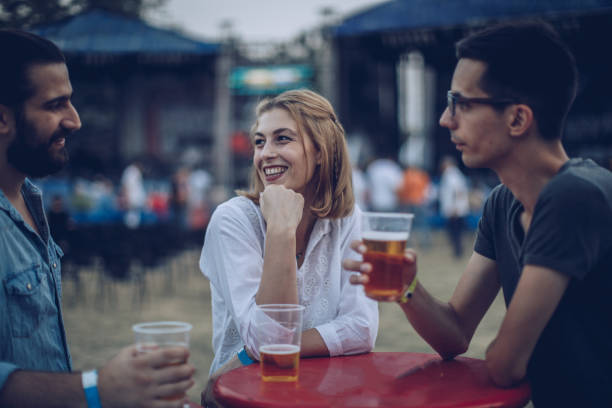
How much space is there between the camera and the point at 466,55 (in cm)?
161

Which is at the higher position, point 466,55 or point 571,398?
point 466,55

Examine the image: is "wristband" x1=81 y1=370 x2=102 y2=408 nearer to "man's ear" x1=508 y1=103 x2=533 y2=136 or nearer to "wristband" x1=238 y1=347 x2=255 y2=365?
"wristband" x1=238 y1=347 x2=255 y2=365

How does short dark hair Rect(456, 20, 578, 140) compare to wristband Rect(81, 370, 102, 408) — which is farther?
short dark hair Rect(456, 20, 578, 140)

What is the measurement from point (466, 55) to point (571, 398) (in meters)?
0.98

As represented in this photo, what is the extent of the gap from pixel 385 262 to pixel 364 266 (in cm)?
6

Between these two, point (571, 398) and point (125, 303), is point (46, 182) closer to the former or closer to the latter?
point (125, 303)

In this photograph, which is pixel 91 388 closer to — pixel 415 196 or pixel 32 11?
pixel 32 11

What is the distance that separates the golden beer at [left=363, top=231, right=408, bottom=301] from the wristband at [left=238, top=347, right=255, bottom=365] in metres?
0.67

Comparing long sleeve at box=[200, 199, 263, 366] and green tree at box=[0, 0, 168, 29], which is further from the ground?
green tree at box=[0, 0, 168, 29]

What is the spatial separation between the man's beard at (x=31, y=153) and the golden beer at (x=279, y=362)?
82cm

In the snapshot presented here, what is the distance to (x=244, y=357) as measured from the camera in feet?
6.55

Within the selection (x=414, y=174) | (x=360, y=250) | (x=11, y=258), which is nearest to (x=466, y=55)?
(x=360, y=250)

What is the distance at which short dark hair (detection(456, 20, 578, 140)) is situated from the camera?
4.96ft

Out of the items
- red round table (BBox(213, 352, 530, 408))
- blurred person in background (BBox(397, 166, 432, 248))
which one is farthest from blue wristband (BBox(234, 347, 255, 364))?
blurred person in background (BBox(397, 166, 432, 248))
